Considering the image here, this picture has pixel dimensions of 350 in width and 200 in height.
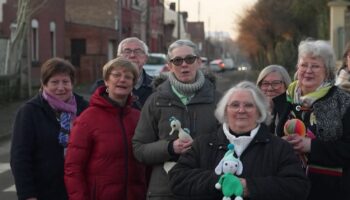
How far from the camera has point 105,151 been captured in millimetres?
4441

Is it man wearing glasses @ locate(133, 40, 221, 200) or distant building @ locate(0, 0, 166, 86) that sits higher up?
distant building @ locate(0, 0, 166, 86)

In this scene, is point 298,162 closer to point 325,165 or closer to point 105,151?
point 325,165

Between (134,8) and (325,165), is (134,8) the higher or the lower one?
the higher one

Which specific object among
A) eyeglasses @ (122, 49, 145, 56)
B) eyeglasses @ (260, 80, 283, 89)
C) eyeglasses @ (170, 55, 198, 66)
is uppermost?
eyeglasses @ (122, 49, 145, 56)

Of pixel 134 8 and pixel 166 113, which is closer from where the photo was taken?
pixel 166 113

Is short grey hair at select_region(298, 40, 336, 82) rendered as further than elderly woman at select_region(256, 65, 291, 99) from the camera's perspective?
No

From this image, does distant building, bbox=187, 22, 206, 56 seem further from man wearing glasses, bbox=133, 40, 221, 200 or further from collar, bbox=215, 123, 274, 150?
collar, bbox=215, 123, 274, 150

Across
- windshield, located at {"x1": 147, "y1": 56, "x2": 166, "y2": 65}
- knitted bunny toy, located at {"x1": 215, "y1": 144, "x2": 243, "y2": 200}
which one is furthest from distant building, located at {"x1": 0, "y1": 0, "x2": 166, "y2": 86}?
knitted bunny toy, located at {"x1": 215, "y1": 144, "x2": 243, "y2": 200}

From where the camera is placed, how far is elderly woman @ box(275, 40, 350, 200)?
405 cm

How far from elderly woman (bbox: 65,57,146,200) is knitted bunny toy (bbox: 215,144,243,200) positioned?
0.98 meters

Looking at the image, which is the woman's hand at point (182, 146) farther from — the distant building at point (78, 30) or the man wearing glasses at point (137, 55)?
the distant building at point (78, 30)

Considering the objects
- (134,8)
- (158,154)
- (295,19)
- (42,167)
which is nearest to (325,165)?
(158,154)

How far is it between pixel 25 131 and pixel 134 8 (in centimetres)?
5048

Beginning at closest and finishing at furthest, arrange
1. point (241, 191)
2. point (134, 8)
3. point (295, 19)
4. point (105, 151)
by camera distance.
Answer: point (241, 191) → point (105, 151) → point (295, 19) → point (134, 8)
